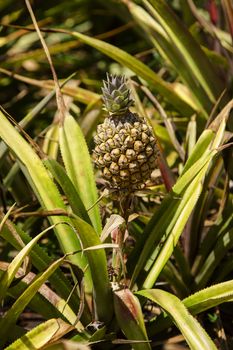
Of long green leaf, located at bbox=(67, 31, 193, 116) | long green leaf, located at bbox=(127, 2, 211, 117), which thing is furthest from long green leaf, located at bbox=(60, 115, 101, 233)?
long green leaf, located at bbox=(127, 2, 211, 117)

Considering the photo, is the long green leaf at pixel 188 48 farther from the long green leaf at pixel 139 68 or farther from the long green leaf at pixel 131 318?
the long green leaf at pixel 131 318

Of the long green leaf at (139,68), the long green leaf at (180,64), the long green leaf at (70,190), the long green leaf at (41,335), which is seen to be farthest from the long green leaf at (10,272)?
the long green leaf at (180,64)

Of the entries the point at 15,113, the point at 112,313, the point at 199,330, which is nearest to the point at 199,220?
the point at 112,313

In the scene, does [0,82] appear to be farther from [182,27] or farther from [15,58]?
[182,27]

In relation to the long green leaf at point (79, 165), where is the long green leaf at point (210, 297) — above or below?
below

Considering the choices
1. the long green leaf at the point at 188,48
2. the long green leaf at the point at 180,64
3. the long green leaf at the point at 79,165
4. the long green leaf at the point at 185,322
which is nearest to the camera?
the long green leaf at the point at 185,322

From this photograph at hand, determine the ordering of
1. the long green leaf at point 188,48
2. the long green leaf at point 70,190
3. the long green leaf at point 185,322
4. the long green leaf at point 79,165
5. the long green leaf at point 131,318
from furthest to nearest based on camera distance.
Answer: the long green leaf at point 188,48 < the long green leaf at point 79,165 < the long green leaf at point 70,190 < the long green leaf at point 131,318 < the long green leaf at point 185,322

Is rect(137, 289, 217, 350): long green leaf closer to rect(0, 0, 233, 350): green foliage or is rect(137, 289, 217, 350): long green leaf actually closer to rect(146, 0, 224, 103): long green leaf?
rect(0, 0, 233, 350): green foliage
